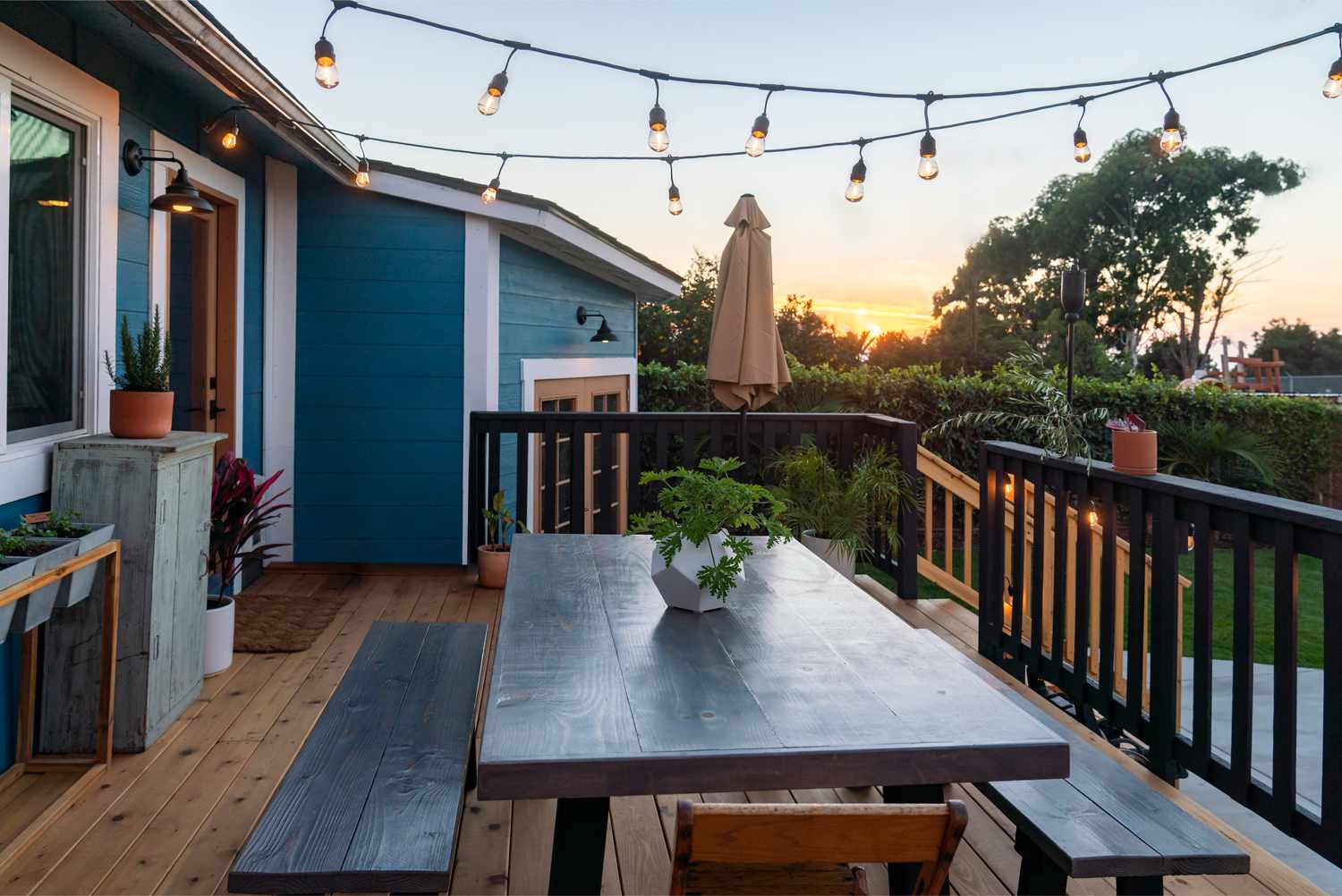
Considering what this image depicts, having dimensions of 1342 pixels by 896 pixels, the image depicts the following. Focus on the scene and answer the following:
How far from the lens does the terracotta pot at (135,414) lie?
10.4 ft

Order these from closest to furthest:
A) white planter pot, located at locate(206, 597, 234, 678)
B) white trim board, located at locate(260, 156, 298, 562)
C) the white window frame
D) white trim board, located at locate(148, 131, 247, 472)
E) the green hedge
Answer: the white window frame, white planter pot, located at locate(206, 597, 234, 678), white trim board, located at locate(148, 131, 247, 472), white trim board, located at locate(260, 156, 298, 562), the green hedge

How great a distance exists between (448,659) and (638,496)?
2.87 meters

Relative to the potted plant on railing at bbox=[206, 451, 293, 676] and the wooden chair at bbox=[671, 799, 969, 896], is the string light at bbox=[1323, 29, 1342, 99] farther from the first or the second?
the potted plant on railing at bbox=[206, 451, 293, 676]

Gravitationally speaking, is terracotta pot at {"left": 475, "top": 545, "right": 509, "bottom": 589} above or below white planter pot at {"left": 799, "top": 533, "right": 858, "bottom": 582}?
below

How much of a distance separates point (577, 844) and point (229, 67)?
2989mm

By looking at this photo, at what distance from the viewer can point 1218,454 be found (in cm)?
969

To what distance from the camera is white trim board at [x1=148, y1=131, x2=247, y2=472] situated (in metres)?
4.02

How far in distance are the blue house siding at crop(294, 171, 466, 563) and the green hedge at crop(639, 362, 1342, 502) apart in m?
4.46

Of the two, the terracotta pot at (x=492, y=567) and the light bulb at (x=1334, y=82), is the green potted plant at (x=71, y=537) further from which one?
the light bulb at (x=1334, y=82)

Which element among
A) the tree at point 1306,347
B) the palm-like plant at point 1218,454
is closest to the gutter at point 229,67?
the palm-like plant at point 1218,454

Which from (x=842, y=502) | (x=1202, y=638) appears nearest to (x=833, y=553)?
(x=842, y=502)

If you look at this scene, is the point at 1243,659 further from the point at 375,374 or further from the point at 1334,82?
the point at 375,374

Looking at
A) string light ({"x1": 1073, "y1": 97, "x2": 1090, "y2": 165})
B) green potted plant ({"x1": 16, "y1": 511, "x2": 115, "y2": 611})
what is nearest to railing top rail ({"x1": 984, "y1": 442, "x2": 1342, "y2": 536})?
string light ({"x1": 1073, "y1": 97, "x2": 1090, "y2": 165})

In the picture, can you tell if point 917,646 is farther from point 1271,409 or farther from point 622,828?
point 1271,409
